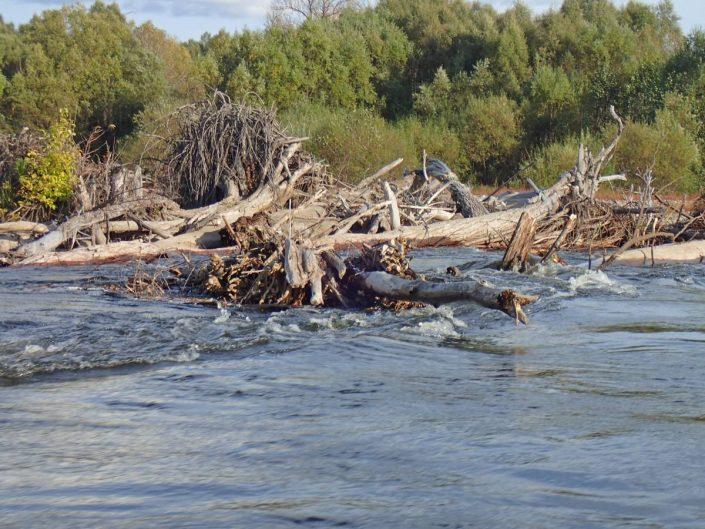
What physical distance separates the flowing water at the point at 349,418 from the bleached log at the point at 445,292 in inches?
10.1

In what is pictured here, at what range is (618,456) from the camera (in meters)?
4.90

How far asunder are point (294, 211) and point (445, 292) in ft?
24.2

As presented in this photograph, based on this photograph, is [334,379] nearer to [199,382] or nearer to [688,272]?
[199,382]

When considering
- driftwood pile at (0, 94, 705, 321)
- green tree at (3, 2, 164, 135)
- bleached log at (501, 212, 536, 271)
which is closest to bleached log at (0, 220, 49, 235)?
driftwood pile at (0, 94, 705, 321)

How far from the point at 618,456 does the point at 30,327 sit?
17.7 feet

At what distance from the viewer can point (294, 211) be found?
15336 mm

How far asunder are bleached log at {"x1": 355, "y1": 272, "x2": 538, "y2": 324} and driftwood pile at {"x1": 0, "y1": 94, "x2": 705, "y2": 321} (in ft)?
7.49

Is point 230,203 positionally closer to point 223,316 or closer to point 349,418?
point 223,316

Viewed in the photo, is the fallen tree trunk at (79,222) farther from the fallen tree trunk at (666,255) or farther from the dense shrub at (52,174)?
the fallen tree trunk at (666,255)

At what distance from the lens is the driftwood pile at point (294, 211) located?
13617mm

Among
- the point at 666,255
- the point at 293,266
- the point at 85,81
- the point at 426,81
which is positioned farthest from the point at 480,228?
Answer: the point at 85,81

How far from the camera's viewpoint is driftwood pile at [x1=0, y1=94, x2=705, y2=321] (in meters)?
13.6

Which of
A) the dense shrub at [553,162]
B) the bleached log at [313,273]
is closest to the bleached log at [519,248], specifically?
the bleached log at [313,273]

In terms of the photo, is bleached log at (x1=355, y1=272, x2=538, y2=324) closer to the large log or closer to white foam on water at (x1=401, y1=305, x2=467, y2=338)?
white foam on water at (x1=401, y1=305, x2=467, y2=338)
